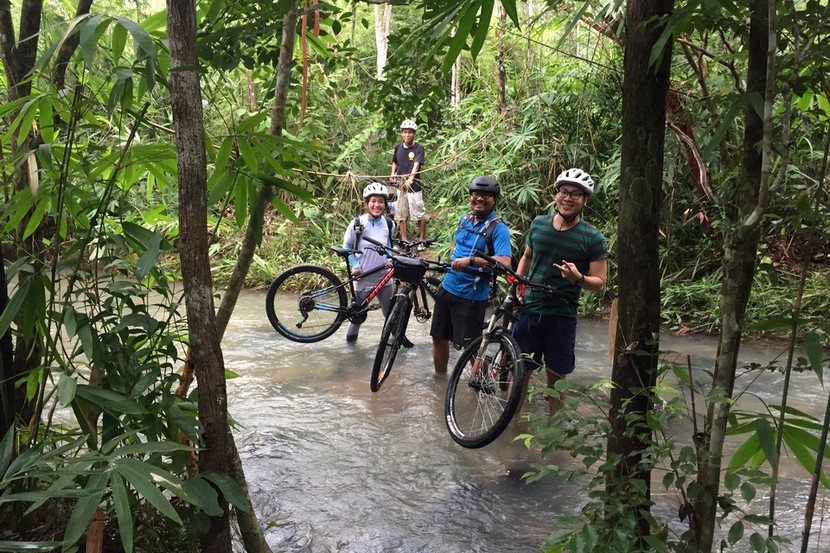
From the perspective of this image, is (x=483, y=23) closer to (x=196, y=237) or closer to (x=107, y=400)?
(x=196, y=237)

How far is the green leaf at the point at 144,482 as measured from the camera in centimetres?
165

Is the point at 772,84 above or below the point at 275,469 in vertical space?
above

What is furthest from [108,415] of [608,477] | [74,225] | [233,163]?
[608,477]

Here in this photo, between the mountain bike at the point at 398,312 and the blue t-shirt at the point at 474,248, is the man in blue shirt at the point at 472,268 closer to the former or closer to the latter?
the blue t-shirt at the point at 474,248

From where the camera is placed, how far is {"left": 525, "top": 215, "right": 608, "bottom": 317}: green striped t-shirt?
441 centimetres

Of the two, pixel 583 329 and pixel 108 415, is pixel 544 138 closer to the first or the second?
pixel 583 329

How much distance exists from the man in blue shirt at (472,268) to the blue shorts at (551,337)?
21.6 inches

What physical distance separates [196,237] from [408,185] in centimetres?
849

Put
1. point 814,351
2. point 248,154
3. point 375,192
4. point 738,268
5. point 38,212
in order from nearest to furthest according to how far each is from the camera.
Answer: point 814,351
point 738,268
point 248,154
point 38,212
point 375,192

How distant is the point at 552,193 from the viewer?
9.53 metres

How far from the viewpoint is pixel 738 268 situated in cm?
194

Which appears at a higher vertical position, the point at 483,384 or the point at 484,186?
the point at 484,186

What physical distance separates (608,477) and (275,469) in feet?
8.09

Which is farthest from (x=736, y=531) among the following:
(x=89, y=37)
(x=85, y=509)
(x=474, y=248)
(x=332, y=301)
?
(x=332, y=301)
